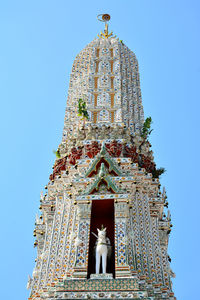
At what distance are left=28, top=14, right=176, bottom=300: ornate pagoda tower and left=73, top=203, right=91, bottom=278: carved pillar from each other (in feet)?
0.08

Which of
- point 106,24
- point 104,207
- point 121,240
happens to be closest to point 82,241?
point 121,240

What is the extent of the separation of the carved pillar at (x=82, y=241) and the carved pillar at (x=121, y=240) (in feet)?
2.65

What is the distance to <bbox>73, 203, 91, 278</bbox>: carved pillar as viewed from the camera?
11859mm

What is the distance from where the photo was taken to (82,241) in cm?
1262

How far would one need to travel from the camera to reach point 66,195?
1521 cm

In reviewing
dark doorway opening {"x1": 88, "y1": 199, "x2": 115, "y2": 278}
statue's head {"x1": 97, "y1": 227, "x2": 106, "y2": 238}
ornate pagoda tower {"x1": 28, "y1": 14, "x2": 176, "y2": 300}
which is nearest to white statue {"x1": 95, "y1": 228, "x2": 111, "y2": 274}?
statue's head {"x1": 97, "y1": 227, "x2": 106, "y2": 238}

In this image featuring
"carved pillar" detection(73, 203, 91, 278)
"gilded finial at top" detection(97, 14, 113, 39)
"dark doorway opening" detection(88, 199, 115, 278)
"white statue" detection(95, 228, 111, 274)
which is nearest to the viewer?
"carved pillar" detection(73, 203, 91, 278)

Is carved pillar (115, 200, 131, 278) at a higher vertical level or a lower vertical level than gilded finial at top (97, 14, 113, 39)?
lower

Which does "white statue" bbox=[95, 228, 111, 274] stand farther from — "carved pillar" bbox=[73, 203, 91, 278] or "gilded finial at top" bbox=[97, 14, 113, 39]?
Answer: "gilded finial at top" bbox=[97, 14, 113, 39]

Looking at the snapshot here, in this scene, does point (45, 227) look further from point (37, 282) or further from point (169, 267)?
point (169, 267)

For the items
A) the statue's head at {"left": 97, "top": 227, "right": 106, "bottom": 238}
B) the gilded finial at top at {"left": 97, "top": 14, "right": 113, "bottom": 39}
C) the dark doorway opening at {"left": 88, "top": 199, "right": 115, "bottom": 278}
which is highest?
the gilded finial at top at {"left": 97, "top": 14, "right": 113, "bottom": 39}

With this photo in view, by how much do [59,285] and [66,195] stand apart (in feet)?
13.8

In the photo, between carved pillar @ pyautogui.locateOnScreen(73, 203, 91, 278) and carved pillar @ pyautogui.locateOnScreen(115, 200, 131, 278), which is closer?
carved pillar @ pyautogui.locateOnScreen(115, 200, 131, 278)

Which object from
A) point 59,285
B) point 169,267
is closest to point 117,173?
point 169,267
